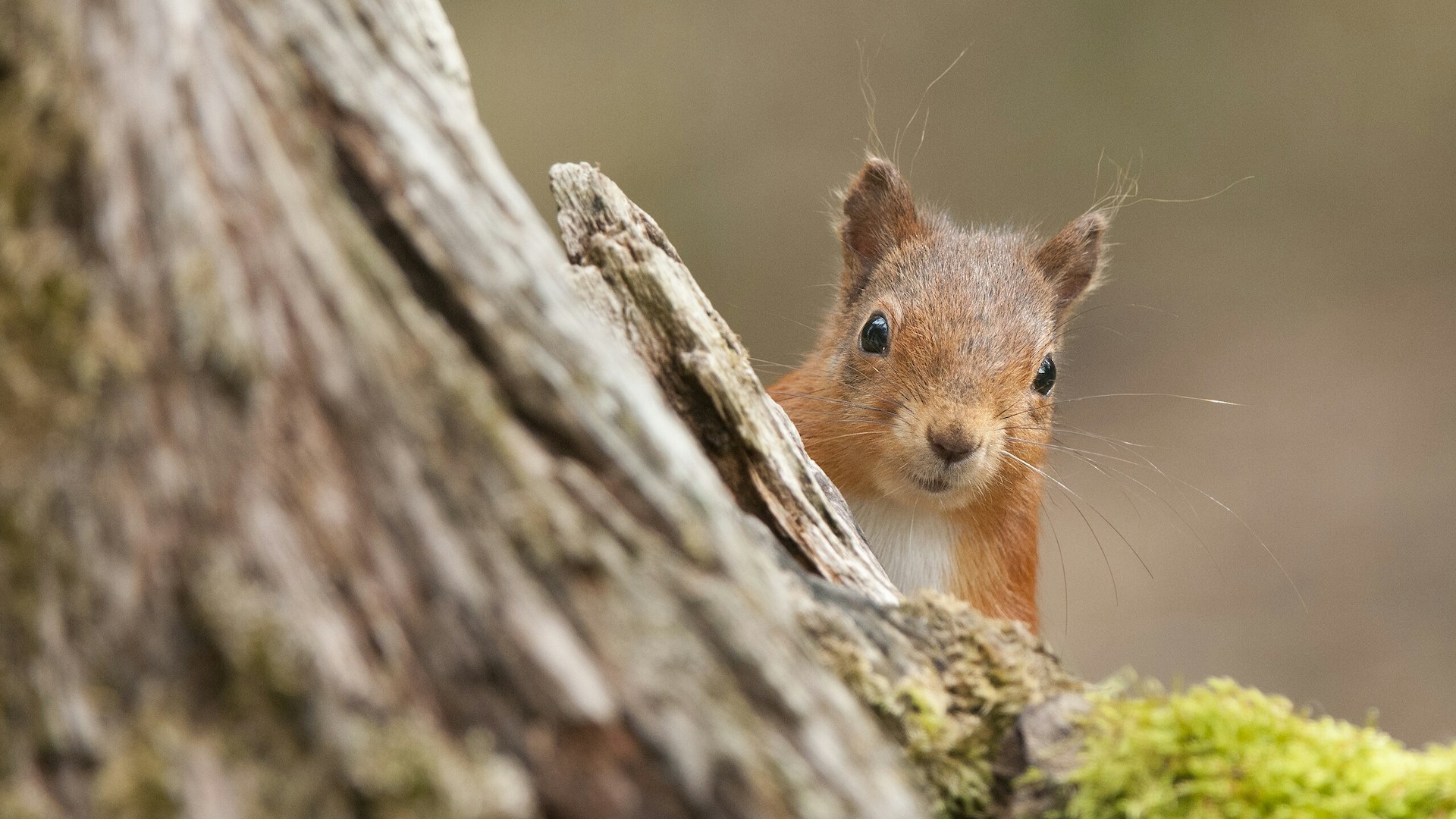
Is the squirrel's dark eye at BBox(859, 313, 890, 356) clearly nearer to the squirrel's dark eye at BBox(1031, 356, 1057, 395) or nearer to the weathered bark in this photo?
the squirrel's dark eye at BBox(1031, 356, 1057, 395)

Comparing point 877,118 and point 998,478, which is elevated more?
point 877,118

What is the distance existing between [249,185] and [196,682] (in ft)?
1.23

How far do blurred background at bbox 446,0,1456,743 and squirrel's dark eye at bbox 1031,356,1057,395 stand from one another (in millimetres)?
3789

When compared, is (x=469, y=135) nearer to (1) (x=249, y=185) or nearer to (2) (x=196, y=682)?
(1) (x=249, y=185)

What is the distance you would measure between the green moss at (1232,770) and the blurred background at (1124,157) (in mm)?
5490

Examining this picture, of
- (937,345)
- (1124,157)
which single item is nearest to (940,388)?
(937,345)

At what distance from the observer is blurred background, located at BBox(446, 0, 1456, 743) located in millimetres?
6848

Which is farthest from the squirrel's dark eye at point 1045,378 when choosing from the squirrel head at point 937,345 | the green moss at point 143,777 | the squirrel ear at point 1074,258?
the green moss at point 143,777

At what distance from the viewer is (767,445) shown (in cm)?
157

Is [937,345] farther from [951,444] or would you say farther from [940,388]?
[951,444]

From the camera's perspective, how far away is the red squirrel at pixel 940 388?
2.57m

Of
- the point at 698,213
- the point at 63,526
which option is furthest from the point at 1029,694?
the point at 698,213

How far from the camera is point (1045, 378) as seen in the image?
284 cm

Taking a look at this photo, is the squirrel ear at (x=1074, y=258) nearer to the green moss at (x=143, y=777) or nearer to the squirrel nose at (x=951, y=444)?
the squirrel nose at (x=951, y=444)
